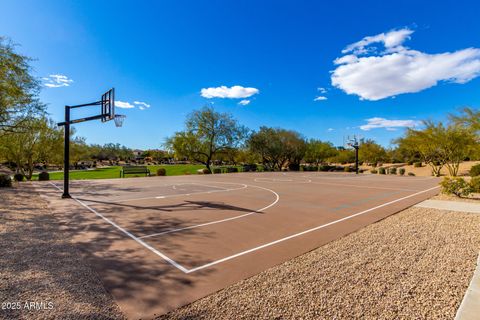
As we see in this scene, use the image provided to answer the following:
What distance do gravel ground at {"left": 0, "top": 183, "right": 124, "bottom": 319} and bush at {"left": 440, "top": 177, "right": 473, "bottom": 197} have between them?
14.6 m

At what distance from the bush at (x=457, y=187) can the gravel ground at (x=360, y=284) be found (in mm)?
7536

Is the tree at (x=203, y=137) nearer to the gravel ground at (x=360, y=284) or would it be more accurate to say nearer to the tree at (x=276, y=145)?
the tree at (x=276, y=145)

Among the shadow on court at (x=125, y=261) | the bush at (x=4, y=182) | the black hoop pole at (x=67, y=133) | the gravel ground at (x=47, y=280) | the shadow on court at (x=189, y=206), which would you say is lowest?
the shadow on court at (x=125, y=261)

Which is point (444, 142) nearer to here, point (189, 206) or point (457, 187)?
point (457, 187)

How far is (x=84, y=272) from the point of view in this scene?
4020mm

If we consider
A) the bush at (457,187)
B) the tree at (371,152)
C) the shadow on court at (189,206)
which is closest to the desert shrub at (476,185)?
the bush at (457,187)

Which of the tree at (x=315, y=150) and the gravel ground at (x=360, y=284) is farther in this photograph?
the tree at (x=315, y=150)

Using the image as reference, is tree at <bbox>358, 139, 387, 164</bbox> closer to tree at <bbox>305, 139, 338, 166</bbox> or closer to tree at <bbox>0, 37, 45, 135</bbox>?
tree at <bbox>305, 139, 338, 166</bbox>

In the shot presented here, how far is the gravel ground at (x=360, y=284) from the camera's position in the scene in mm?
2969

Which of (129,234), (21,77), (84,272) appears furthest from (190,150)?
(84,272)

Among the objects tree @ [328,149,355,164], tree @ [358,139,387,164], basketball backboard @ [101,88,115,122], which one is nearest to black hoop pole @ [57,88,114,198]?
basketball backboard @ [101,88,115,122]

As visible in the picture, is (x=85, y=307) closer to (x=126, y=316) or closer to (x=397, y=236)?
(x=126, y=316)

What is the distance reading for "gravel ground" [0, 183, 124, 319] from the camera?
9.70 feet

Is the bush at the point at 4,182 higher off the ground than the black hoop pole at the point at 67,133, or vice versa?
the black hoop pole at the point at 67,133
